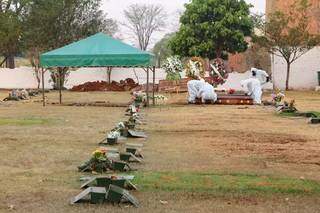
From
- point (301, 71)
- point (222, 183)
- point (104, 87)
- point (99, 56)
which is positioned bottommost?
point (222, 183)

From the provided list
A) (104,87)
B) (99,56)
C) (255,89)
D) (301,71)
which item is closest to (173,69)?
(104,87)

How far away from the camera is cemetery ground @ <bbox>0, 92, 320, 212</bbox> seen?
716 cm

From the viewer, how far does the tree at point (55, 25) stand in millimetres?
42812

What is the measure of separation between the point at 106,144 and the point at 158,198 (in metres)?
4.88

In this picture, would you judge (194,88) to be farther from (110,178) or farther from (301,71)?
(301,71)

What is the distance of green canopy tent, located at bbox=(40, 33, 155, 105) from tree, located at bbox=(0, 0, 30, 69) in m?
17.6

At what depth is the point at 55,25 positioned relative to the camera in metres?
43.4

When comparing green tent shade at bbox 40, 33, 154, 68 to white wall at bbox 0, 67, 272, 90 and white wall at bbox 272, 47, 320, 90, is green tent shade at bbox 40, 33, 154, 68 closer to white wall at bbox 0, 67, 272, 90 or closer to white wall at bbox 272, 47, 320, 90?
white wall at bbox 0, 67, 272, 90

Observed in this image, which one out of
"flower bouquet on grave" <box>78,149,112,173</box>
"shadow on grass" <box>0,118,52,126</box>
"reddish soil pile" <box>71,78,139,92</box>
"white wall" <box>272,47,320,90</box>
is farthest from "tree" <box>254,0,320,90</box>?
"flower bouquet on grave" <box>78,149,112,173</box>

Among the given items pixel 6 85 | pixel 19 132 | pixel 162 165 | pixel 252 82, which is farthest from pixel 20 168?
pixel 6 85

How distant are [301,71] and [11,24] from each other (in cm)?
1920

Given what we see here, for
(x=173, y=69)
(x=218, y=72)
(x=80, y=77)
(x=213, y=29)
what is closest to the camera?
(x=213, y=29)

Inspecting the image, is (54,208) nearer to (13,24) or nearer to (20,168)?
(20,168)

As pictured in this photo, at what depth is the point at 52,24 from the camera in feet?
141
